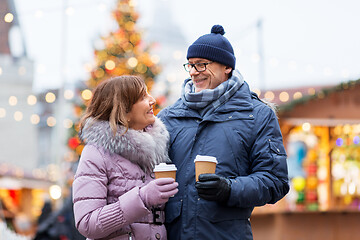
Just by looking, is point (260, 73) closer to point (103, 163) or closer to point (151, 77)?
point (151, 77)

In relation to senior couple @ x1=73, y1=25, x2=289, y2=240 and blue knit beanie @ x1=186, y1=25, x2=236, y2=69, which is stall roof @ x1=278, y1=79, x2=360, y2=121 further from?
senior couple @ x1=73, y1=25, x2=289, y2=240

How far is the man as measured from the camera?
121 inches

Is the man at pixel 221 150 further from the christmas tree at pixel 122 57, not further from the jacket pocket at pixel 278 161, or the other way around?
the christmas tree at pixel 122 57

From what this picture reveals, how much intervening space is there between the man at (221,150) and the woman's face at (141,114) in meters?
0.25

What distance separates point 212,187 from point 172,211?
17.2 inches

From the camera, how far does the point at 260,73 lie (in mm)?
15969

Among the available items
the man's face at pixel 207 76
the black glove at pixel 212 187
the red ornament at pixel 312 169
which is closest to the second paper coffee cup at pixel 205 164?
the black glove at pixel 212 187

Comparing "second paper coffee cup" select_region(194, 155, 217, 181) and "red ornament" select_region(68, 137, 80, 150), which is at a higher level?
"second paper coffee cup" select_region(194, 155, 217, 181)

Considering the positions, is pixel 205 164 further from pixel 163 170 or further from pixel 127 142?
pixel 127 142

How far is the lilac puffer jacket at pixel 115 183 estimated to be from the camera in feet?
9.53

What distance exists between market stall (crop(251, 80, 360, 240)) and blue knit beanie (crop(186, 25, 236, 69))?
6786 millimetres

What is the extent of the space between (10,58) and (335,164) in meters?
10.8

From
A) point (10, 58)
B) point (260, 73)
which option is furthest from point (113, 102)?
point (10, 58)

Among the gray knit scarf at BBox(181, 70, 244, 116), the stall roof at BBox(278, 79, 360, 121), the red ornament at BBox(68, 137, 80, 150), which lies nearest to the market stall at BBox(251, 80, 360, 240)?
the stall roof at BBox(278, 79, 360, 121)
